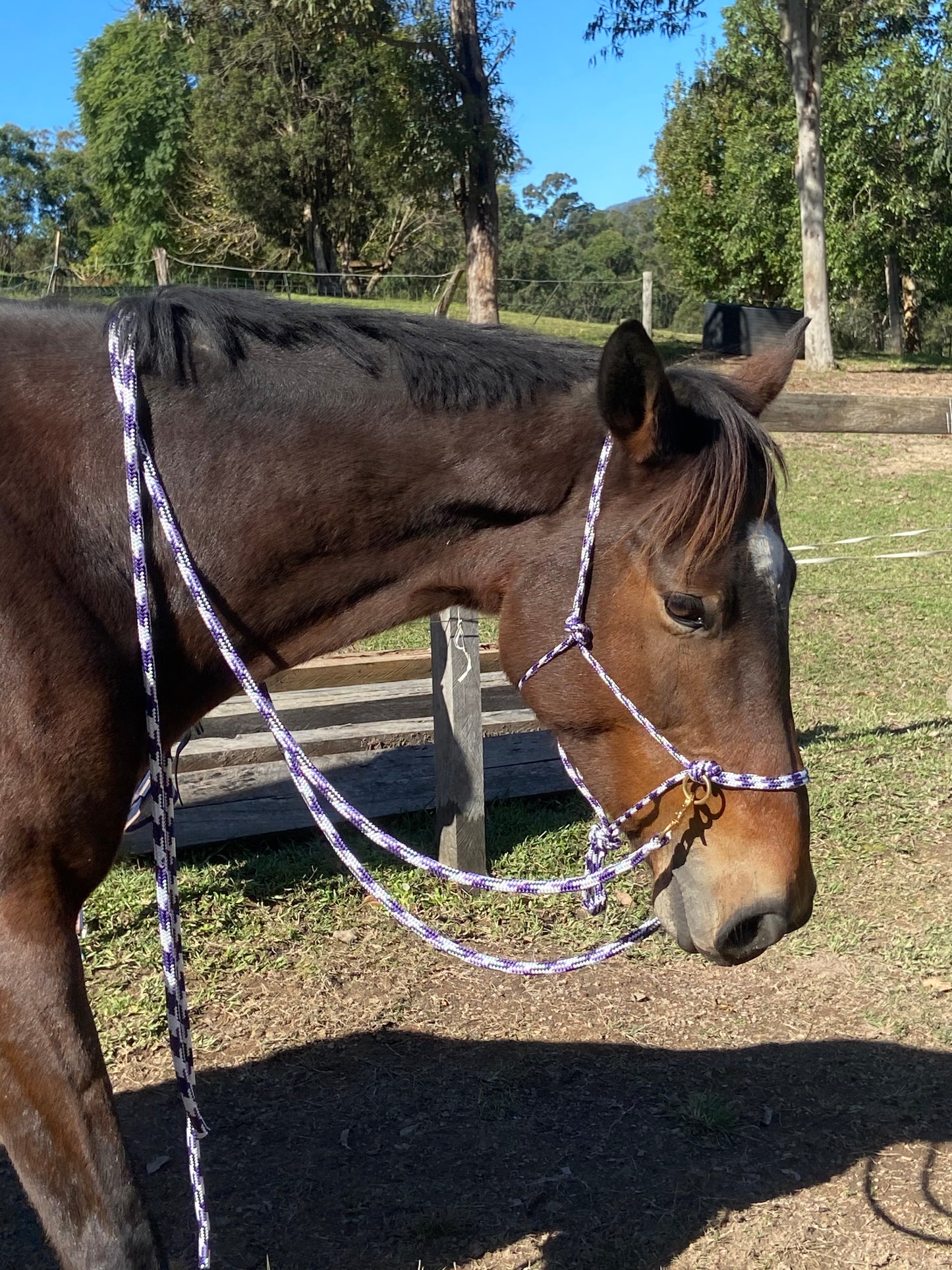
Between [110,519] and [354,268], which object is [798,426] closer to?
[110,519]

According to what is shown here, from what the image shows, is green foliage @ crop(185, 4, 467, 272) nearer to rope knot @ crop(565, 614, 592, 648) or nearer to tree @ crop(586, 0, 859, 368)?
tree @ crop(586, 0, 859, 368)

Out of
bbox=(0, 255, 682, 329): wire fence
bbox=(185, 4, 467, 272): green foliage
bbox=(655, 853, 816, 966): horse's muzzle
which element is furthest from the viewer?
bbox=(185, 4, 467, 272): green foliage

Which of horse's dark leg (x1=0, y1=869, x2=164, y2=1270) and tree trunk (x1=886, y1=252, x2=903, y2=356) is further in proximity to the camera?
tree trunk (x1=886, y1=252, x2=903, y2=356)

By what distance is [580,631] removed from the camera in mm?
2205

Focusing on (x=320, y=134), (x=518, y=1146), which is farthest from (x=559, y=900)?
(x=320, y=134)

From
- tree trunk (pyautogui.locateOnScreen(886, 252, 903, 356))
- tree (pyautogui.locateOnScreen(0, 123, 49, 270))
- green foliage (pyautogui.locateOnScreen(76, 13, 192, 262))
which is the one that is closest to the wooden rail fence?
tree trunk (pyautogui.locateOnScreen(886, 252, 903, 356))

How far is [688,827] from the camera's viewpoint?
7.12 feet

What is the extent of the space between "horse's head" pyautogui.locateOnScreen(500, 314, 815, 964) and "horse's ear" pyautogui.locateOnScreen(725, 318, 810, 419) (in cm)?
22

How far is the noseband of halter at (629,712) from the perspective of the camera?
2.13 m

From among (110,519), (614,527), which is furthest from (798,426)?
(110,519)

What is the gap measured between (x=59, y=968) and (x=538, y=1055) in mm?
2251

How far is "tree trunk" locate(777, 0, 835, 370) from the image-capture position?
20344 millimetres

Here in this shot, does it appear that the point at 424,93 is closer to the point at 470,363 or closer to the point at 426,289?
the point at 426,289

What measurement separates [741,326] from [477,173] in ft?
22.6
